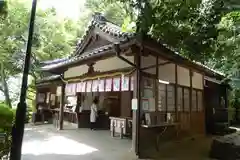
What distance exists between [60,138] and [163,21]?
287 inches

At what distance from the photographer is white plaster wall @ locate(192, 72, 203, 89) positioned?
12983 millimetres

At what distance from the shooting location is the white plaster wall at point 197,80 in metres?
13.0

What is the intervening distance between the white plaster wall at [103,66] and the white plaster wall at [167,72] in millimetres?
1623

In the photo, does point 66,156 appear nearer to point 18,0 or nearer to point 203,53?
point 203,53

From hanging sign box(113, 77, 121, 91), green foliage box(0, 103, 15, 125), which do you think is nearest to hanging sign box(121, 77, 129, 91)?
hanging sign box(113, 77, 121, 91)

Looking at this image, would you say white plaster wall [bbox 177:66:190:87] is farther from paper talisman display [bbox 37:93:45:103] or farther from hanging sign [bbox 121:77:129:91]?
paper talisman display [bbox 37:93:45:103]

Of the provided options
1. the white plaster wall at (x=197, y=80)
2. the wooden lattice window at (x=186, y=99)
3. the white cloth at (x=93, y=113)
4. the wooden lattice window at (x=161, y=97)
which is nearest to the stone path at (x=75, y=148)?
the wooden lattice window at (x=161, y=97)

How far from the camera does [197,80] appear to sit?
13.4m

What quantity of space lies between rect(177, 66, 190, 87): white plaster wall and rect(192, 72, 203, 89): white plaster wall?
0.73 metres

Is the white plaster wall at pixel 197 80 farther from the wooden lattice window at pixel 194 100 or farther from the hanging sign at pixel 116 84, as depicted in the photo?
the hanging sign at pixel 116 84

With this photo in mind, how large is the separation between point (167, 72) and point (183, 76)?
1620 mm

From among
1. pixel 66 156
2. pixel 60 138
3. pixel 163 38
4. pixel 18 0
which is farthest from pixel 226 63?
pixel 18 0

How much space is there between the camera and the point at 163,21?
727 cm

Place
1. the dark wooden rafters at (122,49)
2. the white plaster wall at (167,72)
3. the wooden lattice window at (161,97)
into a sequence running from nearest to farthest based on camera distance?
the dark wooden rafters at (122,49) → the wooden lattice window at (161,97) → the white plaster wall at (167,72)
